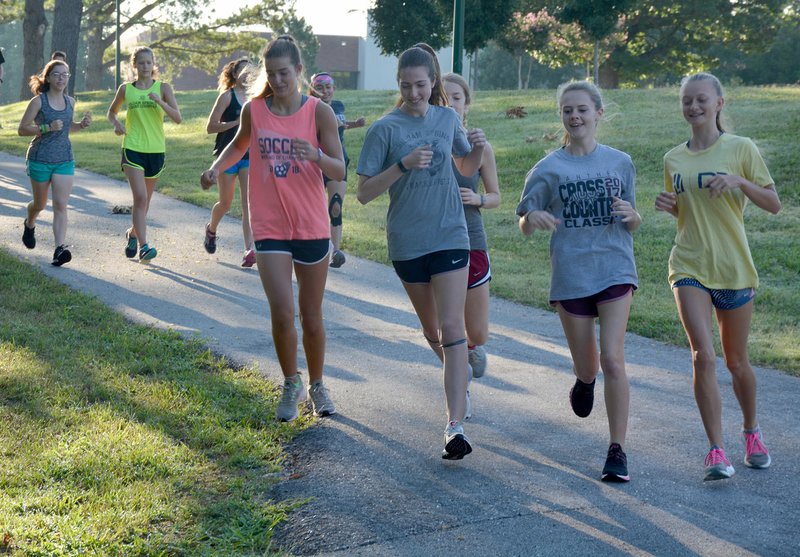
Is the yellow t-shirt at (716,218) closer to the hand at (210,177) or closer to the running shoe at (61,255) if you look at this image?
the hand at (210,177)

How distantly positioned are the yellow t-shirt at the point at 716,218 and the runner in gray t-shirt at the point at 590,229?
0.85ft

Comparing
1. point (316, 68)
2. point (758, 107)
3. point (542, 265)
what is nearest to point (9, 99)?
point (316, 68)

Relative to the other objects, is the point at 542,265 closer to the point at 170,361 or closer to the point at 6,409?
the point at 170,361

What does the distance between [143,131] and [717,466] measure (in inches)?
289

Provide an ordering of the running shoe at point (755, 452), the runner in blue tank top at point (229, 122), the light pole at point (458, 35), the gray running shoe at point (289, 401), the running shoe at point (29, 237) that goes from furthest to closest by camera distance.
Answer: the light pole at point (458, 35)
the running shoe at point (29, 237)
the runner in blue tank top at point (229, 122)
the gray running shoe at point (289, 401)
the running shoe at point (755, 452)

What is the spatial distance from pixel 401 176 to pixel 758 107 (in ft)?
60.4

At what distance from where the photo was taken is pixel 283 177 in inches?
223

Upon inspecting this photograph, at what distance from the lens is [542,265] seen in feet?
38.9

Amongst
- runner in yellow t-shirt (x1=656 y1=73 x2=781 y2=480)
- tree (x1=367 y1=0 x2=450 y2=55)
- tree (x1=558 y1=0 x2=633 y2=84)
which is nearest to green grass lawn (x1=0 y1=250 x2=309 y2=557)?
runner in yellow t-shirt (x1=656 y1=73 x2=781 y2=480)

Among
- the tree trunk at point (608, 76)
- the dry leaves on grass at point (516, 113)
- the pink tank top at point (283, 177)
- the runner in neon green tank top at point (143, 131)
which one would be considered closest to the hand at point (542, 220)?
the pink tank top at point (283, 177)

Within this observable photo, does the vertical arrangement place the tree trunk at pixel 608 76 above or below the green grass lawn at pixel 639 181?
above

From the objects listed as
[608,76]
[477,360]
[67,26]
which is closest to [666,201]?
[477,360]

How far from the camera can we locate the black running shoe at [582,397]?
5477 mm

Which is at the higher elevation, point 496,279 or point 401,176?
point 401,176
